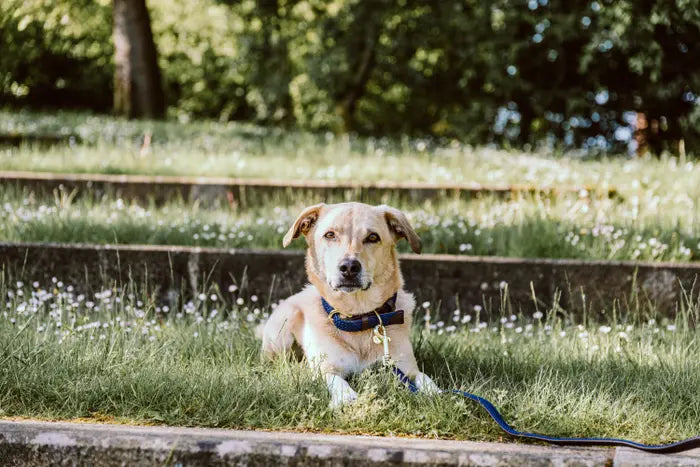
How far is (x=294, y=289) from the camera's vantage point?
19.5ft

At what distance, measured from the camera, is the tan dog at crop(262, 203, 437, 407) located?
4125 millimetres

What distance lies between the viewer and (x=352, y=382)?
165 inches

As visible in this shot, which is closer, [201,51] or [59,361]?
[59,361]

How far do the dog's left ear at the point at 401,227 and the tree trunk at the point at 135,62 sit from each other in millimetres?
14120

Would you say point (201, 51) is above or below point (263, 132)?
above

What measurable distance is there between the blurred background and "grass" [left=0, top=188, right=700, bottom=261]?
2998 millimetres

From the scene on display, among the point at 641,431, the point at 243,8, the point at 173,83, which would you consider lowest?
the point at 641,431

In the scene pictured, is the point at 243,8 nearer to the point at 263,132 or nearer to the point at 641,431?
the point at 263,132

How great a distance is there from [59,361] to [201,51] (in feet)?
83.6

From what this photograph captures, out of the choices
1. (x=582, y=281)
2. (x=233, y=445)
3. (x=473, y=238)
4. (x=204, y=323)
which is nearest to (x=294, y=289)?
(x=204, y=323)

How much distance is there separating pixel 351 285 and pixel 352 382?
1.79 ft

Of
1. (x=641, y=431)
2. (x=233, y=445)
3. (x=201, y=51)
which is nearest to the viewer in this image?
(x=233, y=445)

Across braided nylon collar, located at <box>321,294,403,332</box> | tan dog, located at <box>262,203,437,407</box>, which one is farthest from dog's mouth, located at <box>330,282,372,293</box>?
braided nylon collar, located at <box>321,294,403,332</box>

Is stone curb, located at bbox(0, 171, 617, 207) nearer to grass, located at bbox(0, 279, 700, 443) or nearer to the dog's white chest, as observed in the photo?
grass, located at bbox(0, 279, 700, 443)
